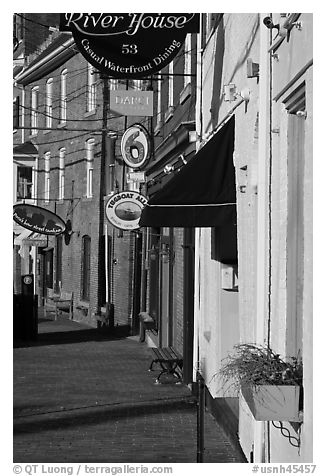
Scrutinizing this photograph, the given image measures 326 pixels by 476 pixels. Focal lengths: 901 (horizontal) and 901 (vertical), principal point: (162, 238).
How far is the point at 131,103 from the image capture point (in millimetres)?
13422

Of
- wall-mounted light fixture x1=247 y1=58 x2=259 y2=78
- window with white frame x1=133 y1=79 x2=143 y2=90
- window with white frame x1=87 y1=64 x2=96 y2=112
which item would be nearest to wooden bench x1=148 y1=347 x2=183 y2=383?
wall-mounted light fixture x1=247 y1=58 x2=259 y2=78

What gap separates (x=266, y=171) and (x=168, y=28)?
3471 millimetres

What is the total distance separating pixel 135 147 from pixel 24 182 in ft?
29.7

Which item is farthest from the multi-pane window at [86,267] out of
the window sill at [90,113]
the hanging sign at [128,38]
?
the hanging sign at [128,38]

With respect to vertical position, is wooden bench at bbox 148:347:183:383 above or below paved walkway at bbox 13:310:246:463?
above

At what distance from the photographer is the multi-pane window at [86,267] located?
24578 mm

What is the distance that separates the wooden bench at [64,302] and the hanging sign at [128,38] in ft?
52.1

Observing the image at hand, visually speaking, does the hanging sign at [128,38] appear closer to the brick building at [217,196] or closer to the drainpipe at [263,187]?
the brick building at [217,196]

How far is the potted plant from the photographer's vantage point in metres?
5.29

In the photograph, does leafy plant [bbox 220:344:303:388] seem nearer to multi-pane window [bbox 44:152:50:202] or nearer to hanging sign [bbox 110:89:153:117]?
hanging sign [bbox 110:89:153:117]

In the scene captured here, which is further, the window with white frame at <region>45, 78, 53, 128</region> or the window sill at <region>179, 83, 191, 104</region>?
the window with white frame at <region>45, 78, 53, 128</region>

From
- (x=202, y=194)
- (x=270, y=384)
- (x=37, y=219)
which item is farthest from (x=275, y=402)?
(x=37, y=219)

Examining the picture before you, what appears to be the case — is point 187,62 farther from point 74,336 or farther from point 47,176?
point 47,176

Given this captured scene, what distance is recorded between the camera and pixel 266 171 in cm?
658
